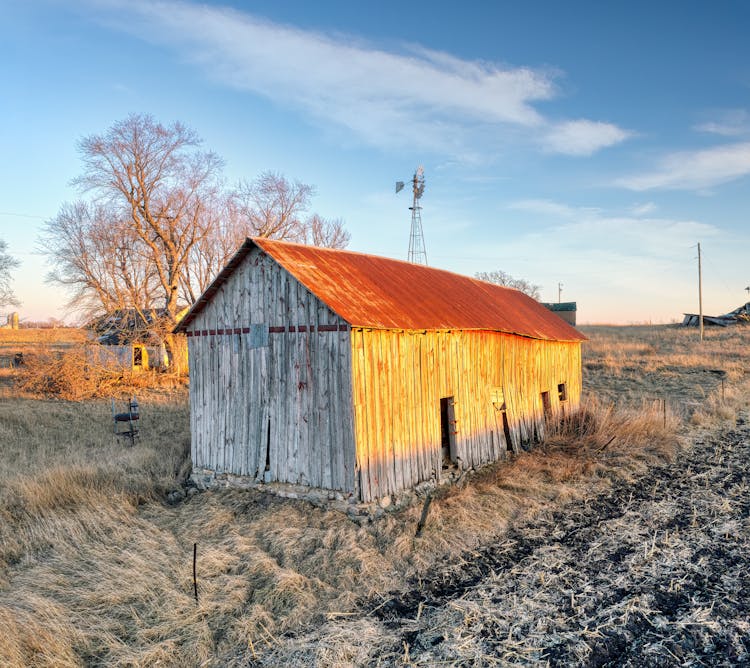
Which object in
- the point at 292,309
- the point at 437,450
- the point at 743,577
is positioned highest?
the point at 292,309

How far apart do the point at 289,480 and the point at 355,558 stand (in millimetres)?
2805

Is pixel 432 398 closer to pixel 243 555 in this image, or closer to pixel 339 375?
pixel 339 375

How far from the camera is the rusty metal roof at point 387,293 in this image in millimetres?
9836

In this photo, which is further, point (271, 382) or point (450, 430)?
point (450, 430)

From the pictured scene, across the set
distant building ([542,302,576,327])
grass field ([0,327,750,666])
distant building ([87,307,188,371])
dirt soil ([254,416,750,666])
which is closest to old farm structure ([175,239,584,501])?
grass field ([0,327,750,666])

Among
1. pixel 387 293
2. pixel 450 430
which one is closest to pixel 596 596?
pixel 450 430

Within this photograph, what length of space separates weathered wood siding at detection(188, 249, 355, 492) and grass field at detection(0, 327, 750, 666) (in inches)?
29.4

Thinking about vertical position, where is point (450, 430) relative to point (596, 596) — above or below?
above

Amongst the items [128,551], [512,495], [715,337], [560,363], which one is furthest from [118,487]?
[715,337]

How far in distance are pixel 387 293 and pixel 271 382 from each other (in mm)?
3023

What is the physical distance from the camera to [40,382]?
2459 cm

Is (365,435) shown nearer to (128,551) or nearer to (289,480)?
(289,480)

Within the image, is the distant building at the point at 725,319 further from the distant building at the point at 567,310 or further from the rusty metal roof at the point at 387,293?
the rusty metal roof at the point at 387,293

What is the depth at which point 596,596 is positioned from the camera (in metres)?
6.39
